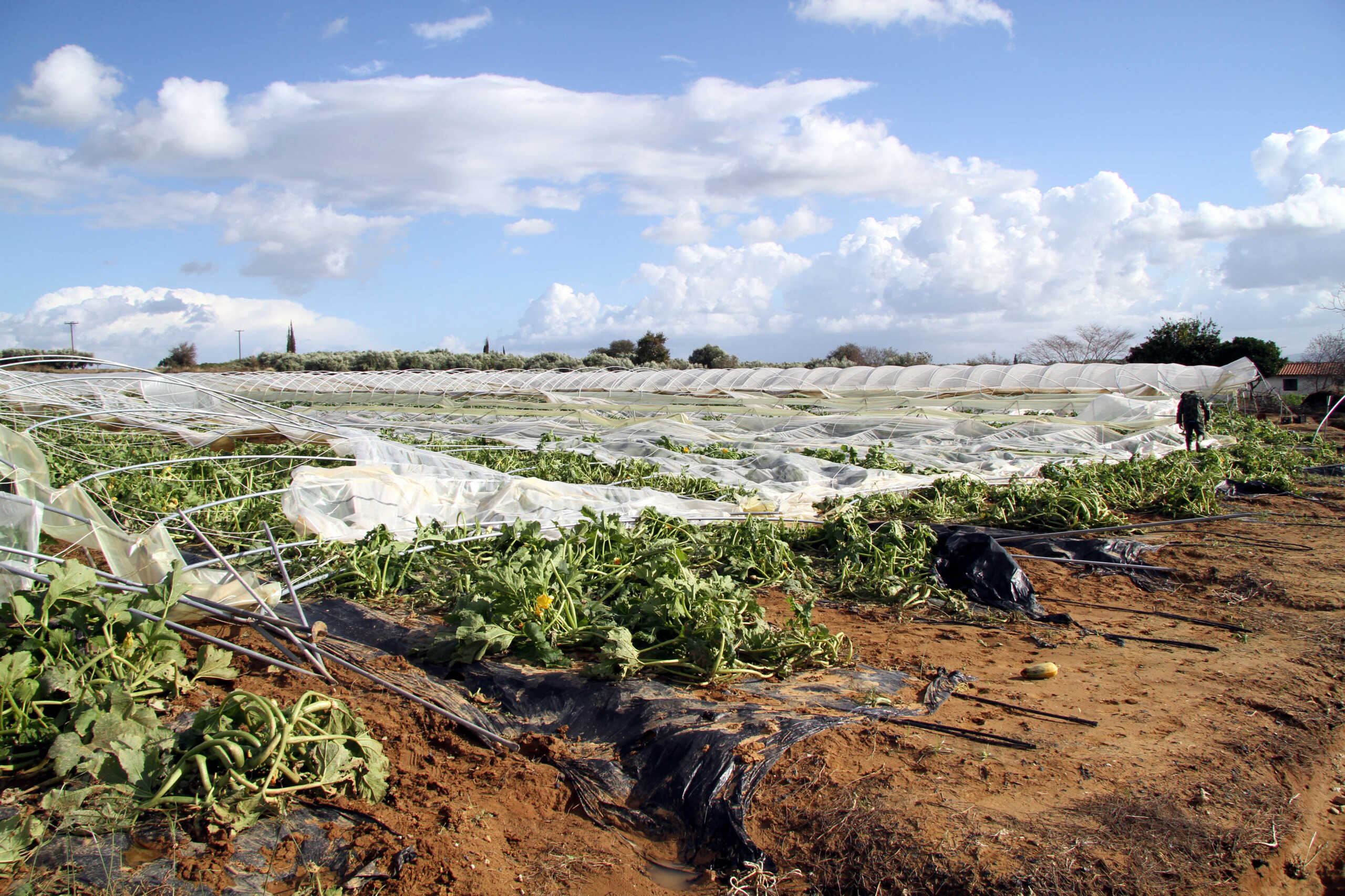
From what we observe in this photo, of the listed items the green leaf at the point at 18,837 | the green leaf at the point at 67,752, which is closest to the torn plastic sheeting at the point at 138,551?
the green leaf at the point at 67,752

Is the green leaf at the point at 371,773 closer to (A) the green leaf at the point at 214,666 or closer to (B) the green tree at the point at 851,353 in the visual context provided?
(A) the green leaf at the point at 214,666

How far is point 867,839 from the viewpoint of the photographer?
222cm

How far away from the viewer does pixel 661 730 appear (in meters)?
2.71

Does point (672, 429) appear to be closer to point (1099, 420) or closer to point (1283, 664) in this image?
point (1283, 664)

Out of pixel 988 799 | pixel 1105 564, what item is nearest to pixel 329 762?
pixel 988 799

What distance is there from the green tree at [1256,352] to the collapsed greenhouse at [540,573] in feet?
91.2

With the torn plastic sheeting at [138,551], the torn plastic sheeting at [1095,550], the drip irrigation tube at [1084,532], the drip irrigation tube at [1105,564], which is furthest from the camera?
the drip irrigation tube at [1084,532]

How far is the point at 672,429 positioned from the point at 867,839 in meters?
9.10

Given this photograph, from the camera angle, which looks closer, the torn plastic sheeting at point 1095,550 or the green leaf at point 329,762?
the green leaf at point 329,762

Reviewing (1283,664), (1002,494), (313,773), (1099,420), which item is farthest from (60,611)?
(1099,420)

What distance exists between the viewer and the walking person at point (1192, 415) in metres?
11.2

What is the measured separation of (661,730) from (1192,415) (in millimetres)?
11371

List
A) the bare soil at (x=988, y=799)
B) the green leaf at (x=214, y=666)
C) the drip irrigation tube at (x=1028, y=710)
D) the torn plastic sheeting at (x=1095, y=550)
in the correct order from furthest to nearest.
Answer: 1. the torn plastic sheeting at (x=1095, y=550)
2. the drip irrigation tube at (x=1028, y=710)
3. the green leaf at (x=214, y=666)
4. the bare soil at (x=988, y=799)

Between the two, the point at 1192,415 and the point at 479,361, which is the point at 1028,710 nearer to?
the point at 1192,415
